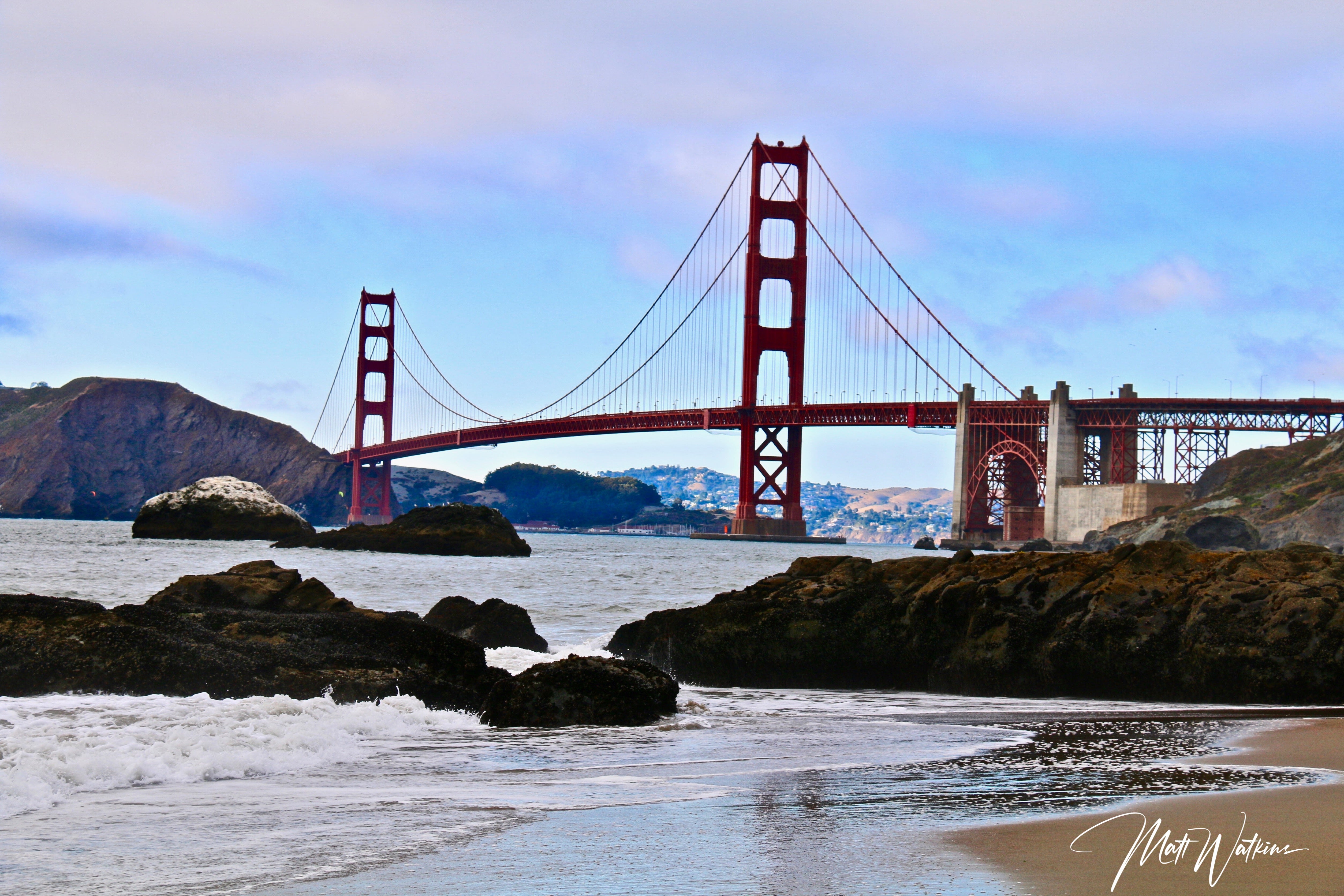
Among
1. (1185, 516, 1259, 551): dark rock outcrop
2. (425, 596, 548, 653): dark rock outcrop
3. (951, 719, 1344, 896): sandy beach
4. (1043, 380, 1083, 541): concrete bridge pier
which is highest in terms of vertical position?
(1043, 380, 1083, 541): concrete bridge pier

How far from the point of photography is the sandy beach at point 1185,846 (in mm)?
4051

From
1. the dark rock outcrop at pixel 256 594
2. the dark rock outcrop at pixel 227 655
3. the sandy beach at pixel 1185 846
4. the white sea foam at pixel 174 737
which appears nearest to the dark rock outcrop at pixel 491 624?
the dark rock outcrop at pixel 256 594

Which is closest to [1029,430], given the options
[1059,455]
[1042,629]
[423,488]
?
[1059,455]

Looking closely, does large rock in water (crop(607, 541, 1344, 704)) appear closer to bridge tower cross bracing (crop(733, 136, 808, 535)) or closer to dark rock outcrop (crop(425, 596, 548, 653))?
dark rock outcrop (crop(425, 596, 548, 653))

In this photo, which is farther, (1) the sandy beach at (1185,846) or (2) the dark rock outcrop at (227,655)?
(2) the dark rock outcrop at (227,655)

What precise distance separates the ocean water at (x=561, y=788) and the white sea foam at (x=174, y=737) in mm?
17

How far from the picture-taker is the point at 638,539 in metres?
102

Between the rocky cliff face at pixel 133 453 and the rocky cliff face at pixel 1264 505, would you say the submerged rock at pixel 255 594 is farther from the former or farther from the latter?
the rocky cliff face at pixel 133 453

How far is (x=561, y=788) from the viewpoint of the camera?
6137 millimetres

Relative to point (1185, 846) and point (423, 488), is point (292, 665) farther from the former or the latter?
point (423, 488)

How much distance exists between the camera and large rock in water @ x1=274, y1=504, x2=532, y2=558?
43.1 m

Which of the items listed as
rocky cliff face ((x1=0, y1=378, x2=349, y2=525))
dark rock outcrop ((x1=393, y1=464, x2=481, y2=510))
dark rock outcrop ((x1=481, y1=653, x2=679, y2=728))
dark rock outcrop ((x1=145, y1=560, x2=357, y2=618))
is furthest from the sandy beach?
dark rock outcrop ((x1=393, y1=464, x2=481, y2=510))

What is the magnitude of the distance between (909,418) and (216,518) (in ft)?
110

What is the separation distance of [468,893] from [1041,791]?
117 inches
